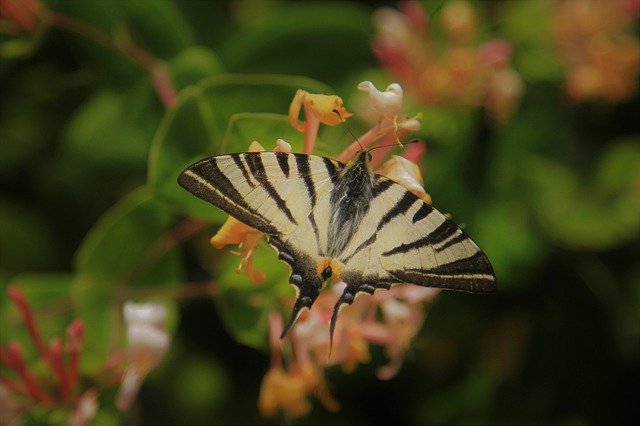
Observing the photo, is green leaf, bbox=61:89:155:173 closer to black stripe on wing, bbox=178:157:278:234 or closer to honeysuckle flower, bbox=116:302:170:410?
honeysuckle flower, bbox=116:302:170:410

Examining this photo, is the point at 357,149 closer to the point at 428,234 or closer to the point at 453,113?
the point at 428,234

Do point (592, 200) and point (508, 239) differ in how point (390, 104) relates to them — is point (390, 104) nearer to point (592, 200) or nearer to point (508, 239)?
point (508, 239)

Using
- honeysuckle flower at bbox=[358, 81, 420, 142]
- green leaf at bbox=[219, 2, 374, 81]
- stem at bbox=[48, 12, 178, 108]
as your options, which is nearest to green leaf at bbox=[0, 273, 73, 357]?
stem at bbox=[48, 12, 178, 108]

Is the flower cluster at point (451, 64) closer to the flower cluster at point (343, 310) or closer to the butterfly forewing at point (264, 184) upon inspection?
the flower cluster at point (343, 310)

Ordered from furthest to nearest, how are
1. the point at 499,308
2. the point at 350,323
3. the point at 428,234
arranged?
the point at 499,308
the point at 350,323
the point at 428,234

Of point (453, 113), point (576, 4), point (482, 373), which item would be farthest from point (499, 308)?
point (576, 4)

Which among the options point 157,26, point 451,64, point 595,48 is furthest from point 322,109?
point 595,48
